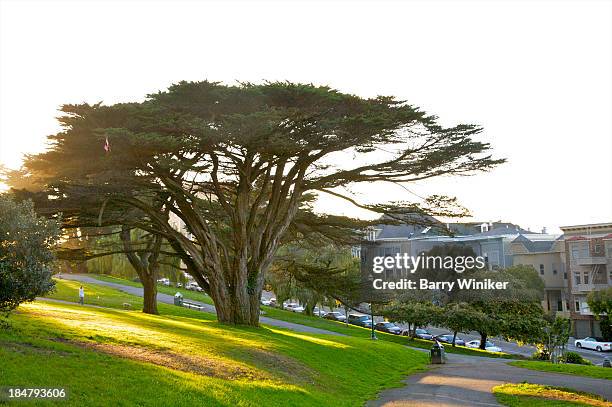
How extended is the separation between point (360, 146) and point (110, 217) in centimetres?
1144

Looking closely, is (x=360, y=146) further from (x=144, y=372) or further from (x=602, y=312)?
(x=602, y=312)

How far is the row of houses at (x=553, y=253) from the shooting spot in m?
64.9

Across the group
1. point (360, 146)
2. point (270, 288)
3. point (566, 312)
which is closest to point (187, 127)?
point (360, 146)

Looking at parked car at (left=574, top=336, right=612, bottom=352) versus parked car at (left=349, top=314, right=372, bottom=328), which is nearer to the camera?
parked car at (left=574, top=336, right=612, bottom=352)

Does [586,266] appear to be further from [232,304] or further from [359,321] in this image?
[232,304]

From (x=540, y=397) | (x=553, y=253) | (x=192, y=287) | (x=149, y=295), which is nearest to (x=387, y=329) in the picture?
(x=553, y=253)

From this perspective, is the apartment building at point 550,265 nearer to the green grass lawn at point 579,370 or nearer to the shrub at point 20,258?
the green grass lawn at point 579,370

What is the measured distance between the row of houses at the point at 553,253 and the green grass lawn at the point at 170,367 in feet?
120

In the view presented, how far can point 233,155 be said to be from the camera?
25.7 m

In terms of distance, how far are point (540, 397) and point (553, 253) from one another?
6276 cm

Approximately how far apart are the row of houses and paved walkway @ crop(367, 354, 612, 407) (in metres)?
32.3

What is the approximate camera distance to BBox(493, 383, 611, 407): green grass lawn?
14.0 m

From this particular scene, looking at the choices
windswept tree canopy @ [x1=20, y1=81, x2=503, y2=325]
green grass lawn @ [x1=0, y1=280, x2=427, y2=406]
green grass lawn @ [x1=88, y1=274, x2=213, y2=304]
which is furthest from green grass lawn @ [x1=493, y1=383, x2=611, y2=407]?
green grass lawn @ [x1=88, y1=274, x2=213, y2=304]

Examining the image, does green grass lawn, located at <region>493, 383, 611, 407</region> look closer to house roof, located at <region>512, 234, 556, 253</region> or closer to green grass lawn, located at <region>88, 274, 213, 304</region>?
green grass lawn, located at <region>88, 274, 213, 304</region>
